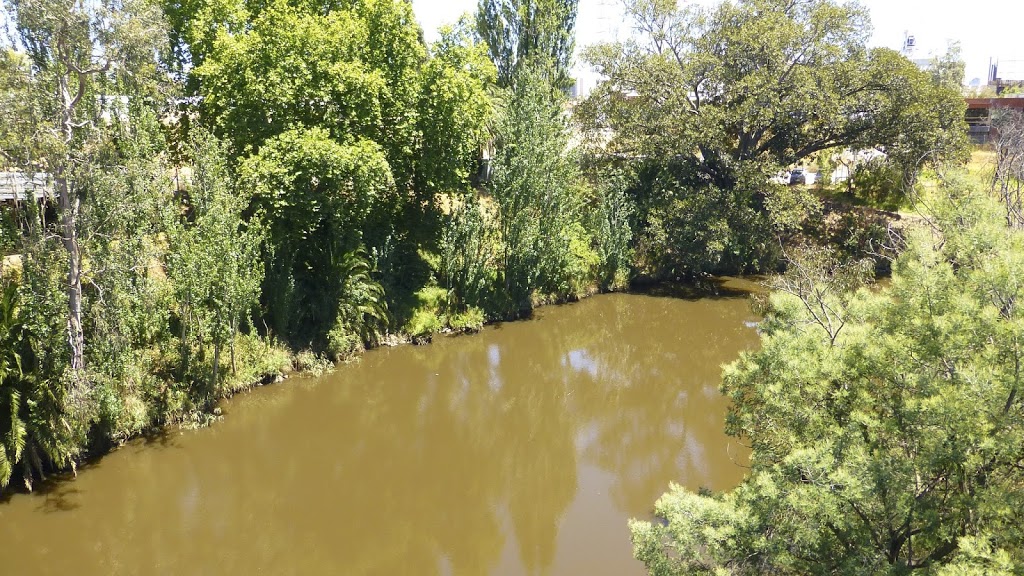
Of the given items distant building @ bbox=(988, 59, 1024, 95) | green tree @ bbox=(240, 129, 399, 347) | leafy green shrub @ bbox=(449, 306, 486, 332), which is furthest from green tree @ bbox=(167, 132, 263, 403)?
distant building @ bbox=(988, 59, 1024, 95)

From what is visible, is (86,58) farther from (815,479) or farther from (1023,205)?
(1023,205)

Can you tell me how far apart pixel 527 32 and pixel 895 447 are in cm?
2624

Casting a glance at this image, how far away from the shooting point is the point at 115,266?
1370 centimetres

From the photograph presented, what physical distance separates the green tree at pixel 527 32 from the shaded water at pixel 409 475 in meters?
15.0

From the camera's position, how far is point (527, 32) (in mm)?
30281

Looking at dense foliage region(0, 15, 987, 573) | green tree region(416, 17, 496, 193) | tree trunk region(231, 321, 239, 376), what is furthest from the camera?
green tree region(416, 17, 496, 193)

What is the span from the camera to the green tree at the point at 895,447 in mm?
6902

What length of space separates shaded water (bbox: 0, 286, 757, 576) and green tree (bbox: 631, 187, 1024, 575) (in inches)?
157

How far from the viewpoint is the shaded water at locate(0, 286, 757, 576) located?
12148 mm

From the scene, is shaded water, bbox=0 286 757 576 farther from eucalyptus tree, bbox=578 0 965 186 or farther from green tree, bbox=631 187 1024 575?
eucalyptus tree, bbox=578 0 965 186

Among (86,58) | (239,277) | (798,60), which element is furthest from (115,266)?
(798,60)

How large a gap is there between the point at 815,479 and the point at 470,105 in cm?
1674

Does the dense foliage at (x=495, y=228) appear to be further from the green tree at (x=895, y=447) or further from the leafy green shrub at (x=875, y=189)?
the leafy green shrub at (x=875, y=189)

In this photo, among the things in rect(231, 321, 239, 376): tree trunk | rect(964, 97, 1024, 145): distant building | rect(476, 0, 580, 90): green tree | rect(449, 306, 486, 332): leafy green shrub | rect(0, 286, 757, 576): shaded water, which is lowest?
rect(0, 286, 757, 576): shaded water
